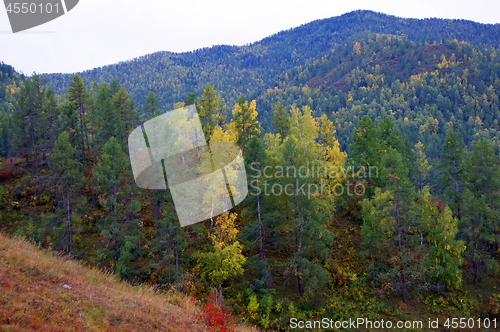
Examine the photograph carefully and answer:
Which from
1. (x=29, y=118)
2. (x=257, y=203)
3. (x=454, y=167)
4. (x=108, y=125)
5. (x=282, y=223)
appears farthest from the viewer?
(x=29, y=118)

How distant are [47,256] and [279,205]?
51.1ft

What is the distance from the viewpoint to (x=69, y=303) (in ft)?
20.7

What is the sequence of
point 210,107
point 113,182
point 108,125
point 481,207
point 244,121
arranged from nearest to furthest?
point 113,182 < point 481,207 < point 210,107 < point 244,121 < point 108,125

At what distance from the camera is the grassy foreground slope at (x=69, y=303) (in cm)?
531

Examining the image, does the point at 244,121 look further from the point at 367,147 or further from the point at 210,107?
the point at 367,147

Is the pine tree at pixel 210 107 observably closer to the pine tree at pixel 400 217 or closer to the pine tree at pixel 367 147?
the pine tree at pixel 367 147

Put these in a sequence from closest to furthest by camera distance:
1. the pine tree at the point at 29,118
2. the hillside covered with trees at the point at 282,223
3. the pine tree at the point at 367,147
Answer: the hillside covered with trees at the point at 282,223 → the pine tree at the point at 367,147 → the pine tree at the point at 29,118

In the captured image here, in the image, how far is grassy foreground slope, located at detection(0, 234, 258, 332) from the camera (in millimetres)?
5313

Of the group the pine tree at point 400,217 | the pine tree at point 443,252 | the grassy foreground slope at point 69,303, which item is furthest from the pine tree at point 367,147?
the grassy foreground slope at point 69,303

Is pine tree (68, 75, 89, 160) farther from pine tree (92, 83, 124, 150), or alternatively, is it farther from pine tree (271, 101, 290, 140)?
pine tree (271, 101, 290, 140)

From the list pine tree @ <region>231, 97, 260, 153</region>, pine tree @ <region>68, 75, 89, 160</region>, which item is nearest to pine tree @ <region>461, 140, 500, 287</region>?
pine tree @ <region>231, 97, 260, 153</region>

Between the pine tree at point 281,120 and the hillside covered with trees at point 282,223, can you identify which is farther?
the pine tree at point 281,120

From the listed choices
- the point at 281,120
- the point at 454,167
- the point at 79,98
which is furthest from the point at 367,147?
the point at 79,98

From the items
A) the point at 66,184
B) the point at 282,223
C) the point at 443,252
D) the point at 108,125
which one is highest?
the point at 108,125
